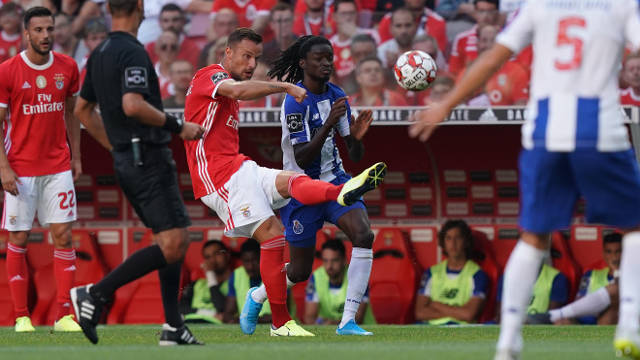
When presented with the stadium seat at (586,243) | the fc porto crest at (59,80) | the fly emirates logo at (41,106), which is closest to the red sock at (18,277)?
the fly emirates logo at (41,106)

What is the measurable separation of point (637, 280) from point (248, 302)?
157 inches

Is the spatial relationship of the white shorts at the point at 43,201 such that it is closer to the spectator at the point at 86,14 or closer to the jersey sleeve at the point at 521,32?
the spectator at the point at 86,14

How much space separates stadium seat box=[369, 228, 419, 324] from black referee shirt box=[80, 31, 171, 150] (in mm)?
6013

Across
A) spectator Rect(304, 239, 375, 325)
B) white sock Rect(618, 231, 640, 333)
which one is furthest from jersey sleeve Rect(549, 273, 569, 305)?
white sock Rect(618, 231, 640, 333)

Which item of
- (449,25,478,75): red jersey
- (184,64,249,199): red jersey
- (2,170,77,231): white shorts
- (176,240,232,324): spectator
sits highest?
(449,25,478,75): red jersey

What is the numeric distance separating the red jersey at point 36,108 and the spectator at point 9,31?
→ 3185 mm

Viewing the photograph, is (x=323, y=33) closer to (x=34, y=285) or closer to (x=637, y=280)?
(x=34, y=285)

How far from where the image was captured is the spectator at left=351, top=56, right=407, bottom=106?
11539 millimetres

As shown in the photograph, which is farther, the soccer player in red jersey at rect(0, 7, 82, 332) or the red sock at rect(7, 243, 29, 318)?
the red sock at rect(7, 243, 29, 318)

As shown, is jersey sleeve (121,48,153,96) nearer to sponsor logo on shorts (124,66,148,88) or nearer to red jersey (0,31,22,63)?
sponsor logo on shorts (124,66,148,88)

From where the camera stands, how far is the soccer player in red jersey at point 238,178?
785cm

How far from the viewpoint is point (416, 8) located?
11969 mm

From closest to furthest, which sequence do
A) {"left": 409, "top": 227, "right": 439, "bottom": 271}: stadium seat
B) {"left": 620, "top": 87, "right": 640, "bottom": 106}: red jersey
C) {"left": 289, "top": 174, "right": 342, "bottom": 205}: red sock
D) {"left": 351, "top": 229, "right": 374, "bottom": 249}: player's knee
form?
{"left": 289, "top": 174, "right": 342, "bottom": 205}: red sock
{"left": 351, "top": 229, "right": 374, "bottom": 249}: player's knee
{"left": 620, "top": 87, "right": 640, "bottom": 106}: red jersey
{"left": 409, "top": 227, "right": 439, "bottom": 271}: stadium seat

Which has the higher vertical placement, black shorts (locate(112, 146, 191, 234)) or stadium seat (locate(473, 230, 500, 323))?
black shorts (locate(112, 146, 191, 234))
